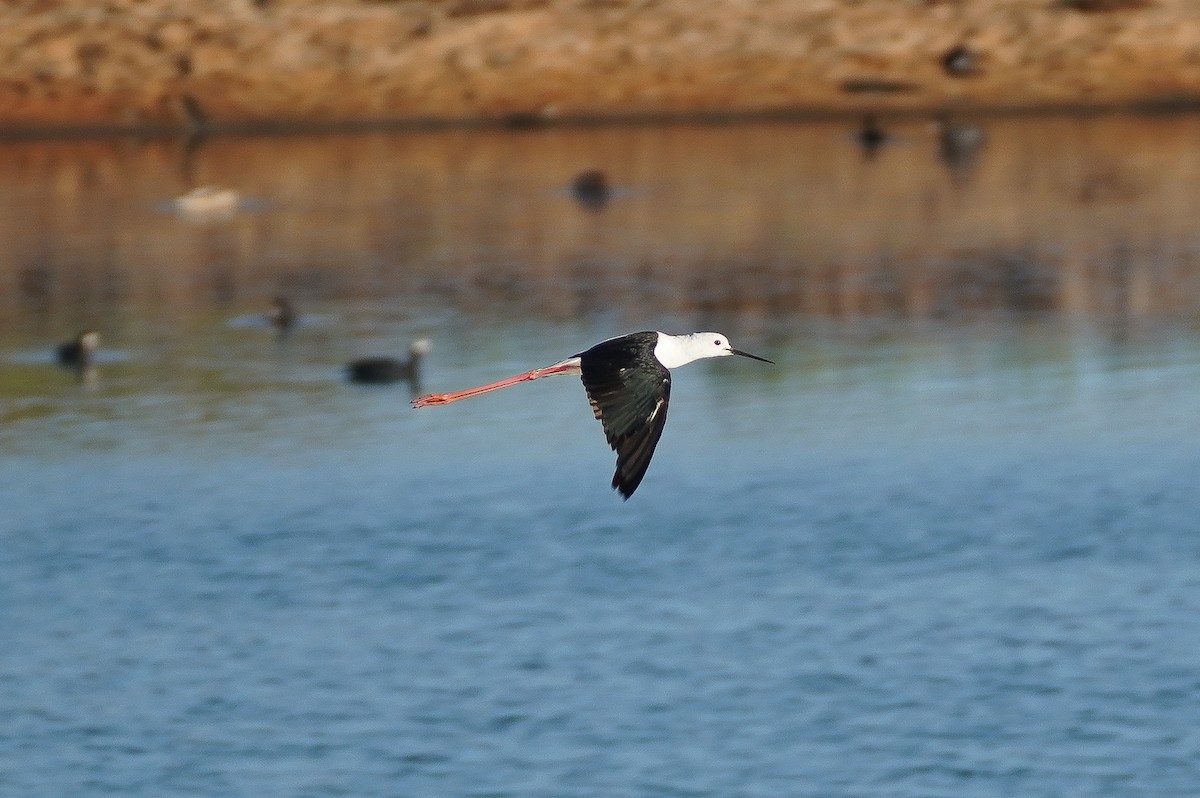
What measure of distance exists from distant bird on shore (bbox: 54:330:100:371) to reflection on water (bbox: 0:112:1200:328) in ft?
16.0

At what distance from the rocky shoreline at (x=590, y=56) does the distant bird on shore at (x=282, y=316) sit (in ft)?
62.0

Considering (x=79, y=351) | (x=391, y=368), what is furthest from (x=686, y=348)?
(x=79, y=351)

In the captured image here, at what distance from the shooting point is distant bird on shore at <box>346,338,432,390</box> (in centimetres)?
3484

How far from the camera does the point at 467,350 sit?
37.7m

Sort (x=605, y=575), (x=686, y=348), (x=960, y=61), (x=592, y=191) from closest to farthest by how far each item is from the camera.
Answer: (x=686, y=348) → (x=605, y=575) → (x=592, y=191) → (x=960, y=61)

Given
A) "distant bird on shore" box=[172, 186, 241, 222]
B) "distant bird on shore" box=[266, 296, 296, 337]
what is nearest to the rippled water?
"distant bird on shore" box=[266, 296, 296, 337]

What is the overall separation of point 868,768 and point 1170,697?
3445 millimetres

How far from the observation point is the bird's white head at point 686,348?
12359mm

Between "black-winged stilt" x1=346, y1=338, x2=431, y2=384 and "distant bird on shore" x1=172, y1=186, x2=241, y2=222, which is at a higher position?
"distant bird on shore" x1=172, y1=186, x2=241, y2=222

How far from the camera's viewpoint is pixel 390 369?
35125 mm

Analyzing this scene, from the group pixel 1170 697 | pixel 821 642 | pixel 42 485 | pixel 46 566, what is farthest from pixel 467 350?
pixel 1170 697

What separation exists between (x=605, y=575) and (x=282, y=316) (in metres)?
13.4

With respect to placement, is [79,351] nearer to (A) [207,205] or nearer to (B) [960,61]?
(A) [207,205]

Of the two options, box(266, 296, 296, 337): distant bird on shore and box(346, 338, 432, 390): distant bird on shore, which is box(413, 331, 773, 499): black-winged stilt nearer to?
box(346, 338, 432, 390): distant bird on shore
